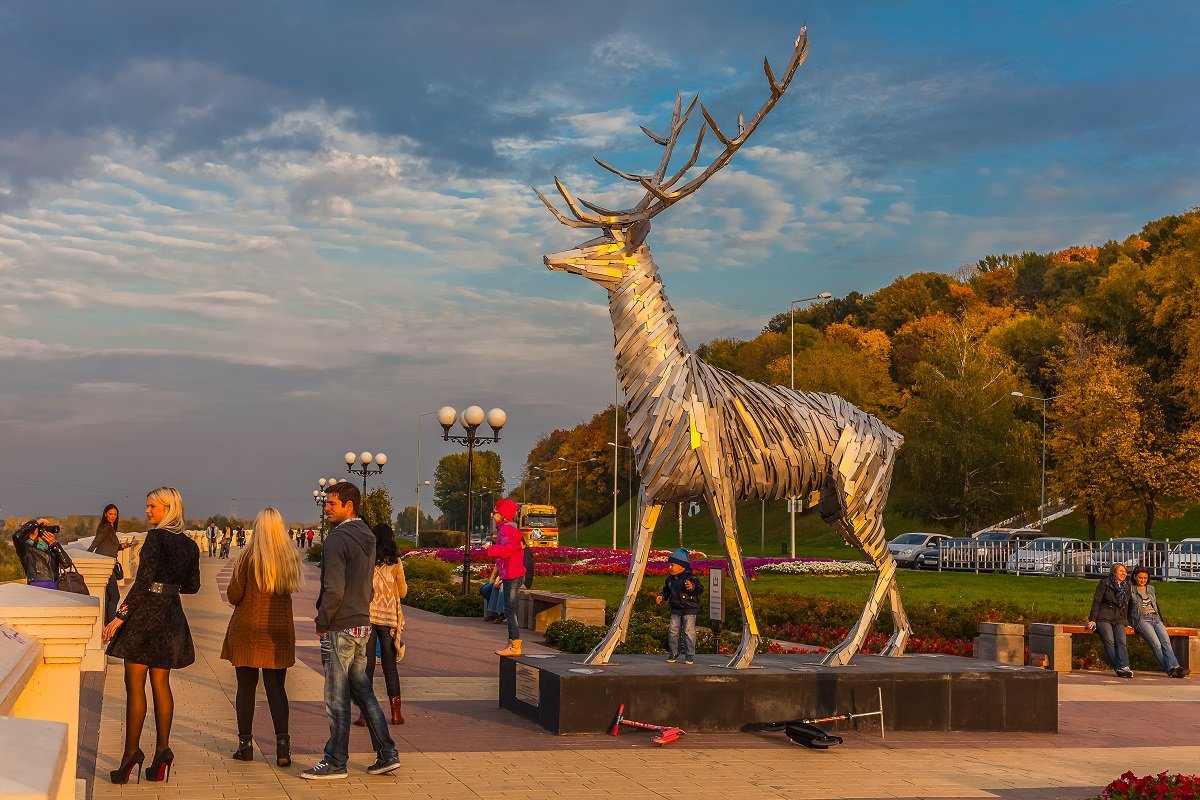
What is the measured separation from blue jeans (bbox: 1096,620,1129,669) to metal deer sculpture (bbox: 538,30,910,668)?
785 centimetres

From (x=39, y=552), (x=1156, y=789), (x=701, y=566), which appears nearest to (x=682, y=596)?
(x=1156, y=789)

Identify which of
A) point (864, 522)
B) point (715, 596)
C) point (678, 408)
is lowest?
point (715, 596)

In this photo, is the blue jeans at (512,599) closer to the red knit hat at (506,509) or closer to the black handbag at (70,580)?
the red knit hat at (506,509)

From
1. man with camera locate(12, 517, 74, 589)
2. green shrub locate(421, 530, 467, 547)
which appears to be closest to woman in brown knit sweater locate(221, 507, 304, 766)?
man with camera locate(12, 517, 74, 589)

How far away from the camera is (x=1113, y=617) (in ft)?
56.7

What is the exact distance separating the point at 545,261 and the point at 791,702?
4446mm

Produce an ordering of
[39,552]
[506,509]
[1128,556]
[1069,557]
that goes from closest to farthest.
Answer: [39,552], [506,509], [1128,556], [1069,557]

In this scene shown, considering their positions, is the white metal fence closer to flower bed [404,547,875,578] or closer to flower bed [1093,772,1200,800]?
flower bed [404,547,875,578]

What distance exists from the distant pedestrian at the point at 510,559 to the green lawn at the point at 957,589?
9247 millimetres

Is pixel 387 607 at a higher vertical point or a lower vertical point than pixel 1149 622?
higher

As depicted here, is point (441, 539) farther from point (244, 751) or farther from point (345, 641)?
point (345, 641)

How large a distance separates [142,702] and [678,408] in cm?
491

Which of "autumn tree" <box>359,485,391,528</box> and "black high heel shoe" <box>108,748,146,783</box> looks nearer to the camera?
"black high heel shoe" <box>108,748,146,783</box>

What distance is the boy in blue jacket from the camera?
1256cm
